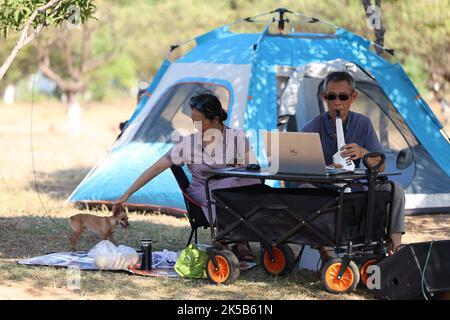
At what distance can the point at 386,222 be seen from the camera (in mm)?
5918

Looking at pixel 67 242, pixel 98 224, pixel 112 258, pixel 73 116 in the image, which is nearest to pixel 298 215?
pixel 112 258

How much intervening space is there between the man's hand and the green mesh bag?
1.11 meters

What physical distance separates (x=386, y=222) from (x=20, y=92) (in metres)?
53.7

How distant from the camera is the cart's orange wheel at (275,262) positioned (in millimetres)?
6207

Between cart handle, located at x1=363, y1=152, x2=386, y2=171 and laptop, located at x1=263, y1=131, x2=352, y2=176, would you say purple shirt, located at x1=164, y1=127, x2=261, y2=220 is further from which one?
cart handle, located at x1=363, y1=152, x2=386, y2=171

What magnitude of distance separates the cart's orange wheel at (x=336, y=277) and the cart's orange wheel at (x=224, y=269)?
0.60m

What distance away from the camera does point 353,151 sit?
5.90 meters

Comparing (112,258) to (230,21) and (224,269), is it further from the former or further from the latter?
Answer: (230,21)

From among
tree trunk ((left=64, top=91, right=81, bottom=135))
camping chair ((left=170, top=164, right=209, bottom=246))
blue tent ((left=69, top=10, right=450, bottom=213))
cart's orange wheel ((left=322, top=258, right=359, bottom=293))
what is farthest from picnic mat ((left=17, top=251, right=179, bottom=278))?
tree trunk ((left=64, top=91, right=81, bottom=135))

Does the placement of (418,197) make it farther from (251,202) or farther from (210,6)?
(210,6)

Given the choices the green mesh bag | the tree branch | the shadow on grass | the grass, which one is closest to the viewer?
the grass

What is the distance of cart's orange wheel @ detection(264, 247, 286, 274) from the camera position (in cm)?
621

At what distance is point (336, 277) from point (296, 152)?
784mm
